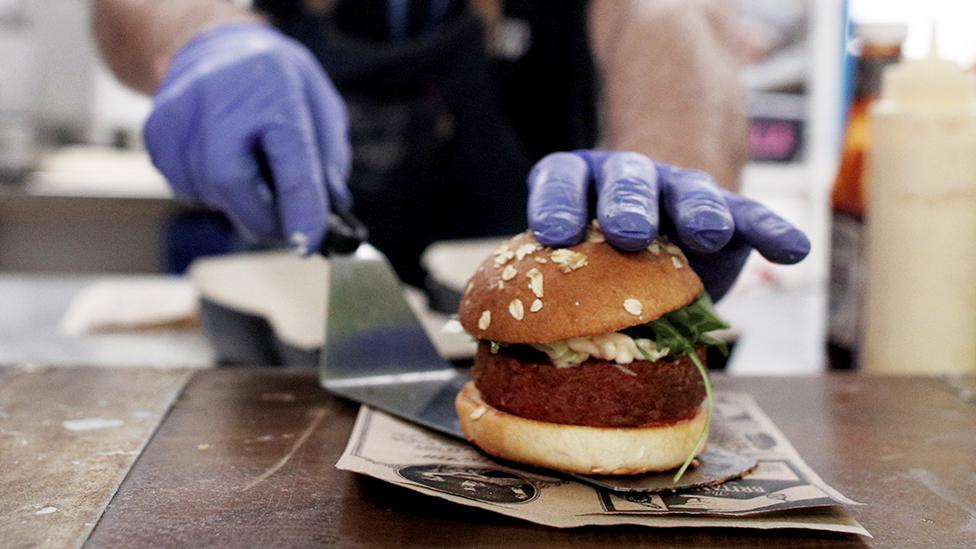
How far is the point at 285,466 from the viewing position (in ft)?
3.83

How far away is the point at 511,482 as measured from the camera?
110cm

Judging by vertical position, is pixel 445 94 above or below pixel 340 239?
above

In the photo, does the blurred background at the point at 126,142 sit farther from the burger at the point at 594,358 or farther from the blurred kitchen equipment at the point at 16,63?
the burger at the point at 594,358

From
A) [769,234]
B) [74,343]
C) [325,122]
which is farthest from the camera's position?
[74,343]

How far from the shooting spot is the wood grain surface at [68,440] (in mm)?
977

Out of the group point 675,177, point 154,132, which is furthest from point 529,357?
point 154,132

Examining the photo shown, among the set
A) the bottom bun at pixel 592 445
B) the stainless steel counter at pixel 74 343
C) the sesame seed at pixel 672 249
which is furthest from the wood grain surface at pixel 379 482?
the stainless steel counter at pixel 74 343

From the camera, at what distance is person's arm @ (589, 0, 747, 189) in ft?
6.70

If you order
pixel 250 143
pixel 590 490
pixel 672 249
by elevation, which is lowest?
pixel 590 490

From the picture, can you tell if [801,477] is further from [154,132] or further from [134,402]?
[154,132]

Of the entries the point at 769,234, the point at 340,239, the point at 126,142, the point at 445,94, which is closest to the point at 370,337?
the point at 340,239

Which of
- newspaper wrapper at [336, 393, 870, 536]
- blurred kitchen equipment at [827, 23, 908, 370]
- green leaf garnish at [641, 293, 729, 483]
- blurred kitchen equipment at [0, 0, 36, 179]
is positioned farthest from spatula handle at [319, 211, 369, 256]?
blurred kitchen equipment at [0, 0, 36, 179]

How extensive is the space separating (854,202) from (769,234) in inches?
27.9

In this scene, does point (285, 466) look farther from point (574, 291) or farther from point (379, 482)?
point (574, 291)
